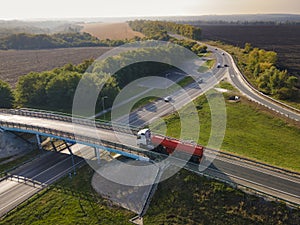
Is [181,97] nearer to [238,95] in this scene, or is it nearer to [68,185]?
[238,95]

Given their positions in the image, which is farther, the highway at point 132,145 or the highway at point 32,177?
the highway at point 32,177

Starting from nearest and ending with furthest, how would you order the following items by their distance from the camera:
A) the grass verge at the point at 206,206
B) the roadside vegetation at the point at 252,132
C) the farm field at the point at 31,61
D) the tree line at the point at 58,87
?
the grass verge at the point at 206,206
the roadside vegetation at the point at 252,132
the tree line at the point at 58,87
the farm field at the point at 31,61

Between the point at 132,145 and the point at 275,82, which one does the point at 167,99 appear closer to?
the point at 132,145

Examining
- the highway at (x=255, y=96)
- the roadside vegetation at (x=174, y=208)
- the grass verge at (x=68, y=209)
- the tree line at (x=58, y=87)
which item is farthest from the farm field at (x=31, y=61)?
the highway at (x=255, y=96)

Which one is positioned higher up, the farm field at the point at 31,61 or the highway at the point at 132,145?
the farm field at the point at 31,61

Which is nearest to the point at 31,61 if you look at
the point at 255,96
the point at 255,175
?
the point at 255,96

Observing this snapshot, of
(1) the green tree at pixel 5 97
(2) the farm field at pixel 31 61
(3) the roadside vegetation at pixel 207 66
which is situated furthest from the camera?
(2) the farm field at pixel 31 61

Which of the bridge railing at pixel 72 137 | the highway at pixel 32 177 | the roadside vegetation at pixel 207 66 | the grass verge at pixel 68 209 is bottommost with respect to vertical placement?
the grass verge at pixel 68 209

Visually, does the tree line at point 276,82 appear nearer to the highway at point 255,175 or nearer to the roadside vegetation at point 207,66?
the roadside vegetation at point 207,66
